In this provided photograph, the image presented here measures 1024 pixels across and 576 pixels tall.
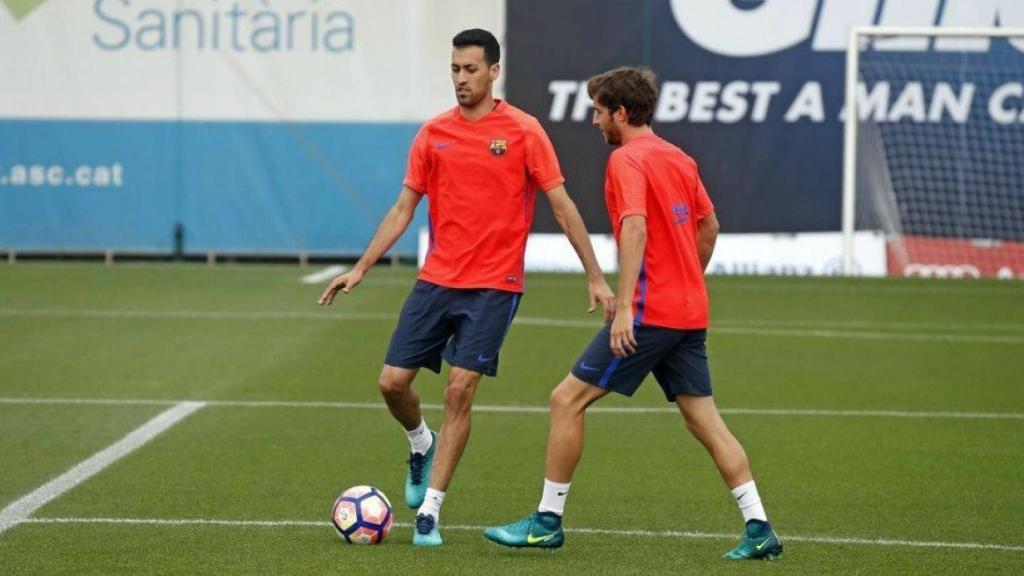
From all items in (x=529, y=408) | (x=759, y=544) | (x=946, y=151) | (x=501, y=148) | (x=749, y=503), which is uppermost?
(x=501, y=148)

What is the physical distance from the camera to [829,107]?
2427 centimetres

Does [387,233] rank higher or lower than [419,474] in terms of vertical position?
higher

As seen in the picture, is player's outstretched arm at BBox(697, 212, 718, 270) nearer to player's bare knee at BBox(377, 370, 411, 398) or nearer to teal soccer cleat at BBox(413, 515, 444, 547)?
player's bare knee at BBox(377, 370, 411, 398)

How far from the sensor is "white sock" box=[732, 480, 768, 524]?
295 inches

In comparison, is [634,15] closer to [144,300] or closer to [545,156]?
[144,300]

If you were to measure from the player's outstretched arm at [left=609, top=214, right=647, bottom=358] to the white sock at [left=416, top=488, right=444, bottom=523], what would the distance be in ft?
3.47

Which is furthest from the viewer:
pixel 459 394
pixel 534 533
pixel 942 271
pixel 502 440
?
pixel 942 271

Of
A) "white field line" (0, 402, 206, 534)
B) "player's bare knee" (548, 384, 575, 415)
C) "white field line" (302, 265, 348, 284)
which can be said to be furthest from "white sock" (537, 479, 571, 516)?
"white field line" (302, 265, 348, 284)

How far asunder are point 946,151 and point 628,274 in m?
17.6

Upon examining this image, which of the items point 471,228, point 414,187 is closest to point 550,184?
point 471,228

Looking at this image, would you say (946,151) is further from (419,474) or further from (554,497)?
(554,497)

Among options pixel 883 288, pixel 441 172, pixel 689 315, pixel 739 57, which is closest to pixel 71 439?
pixel 441 172

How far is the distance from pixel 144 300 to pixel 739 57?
29.1ft

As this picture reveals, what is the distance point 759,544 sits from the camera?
7.45 metres
